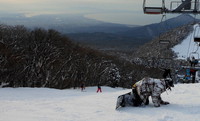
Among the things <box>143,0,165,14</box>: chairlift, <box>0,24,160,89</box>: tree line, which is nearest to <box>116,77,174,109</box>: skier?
<box>143,0,165,14</box>: chairlift

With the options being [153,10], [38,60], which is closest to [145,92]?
[153,10]

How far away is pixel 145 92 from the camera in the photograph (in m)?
8.74

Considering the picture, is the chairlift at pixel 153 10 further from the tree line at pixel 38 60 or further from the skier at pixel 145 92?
the tree line at pixel 38 60

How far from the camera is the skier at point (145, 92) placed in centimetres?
869

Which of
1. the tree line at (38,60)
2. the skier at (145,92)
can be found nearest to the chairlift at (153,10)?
Result: the skier at (145,92)

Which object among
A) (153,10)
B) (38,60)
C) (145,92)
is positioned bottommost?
(145,92)

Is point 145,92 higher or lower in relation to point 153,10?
lower

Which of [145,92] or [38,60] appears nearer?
[145,92]

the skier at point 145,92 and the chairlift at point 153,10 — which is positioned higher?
the chairlift at point 153,10

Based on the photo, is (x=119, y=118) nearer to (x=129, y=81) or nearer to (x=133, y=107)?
(x=133, y=107)

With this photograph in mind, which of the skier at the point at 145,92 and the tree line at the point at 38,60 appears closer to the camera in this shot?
the skier at the point at 145,92

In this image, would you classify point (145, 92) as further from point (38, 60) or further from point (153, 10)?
point (38, 60)

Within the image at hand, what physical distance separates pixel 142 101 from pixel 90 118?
2230 mm

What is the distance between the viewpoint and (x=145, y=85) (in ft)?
28.6
